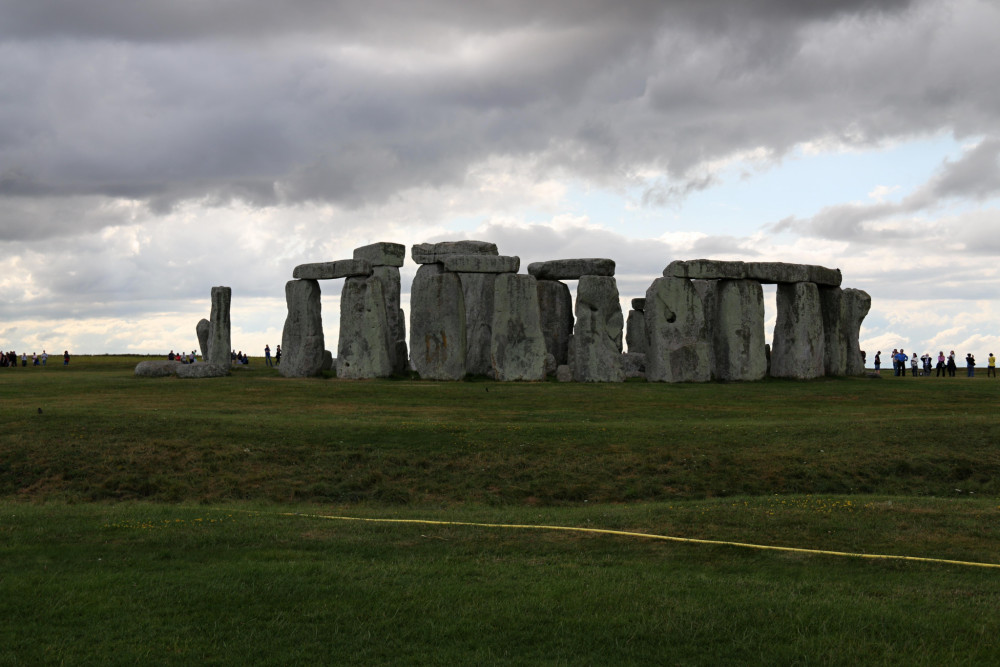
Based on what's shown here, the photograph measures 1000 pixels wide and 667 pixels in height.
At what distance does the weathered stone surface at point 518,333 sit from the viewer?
108 ft

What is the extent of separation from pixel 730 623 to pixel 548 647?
5.44 feet

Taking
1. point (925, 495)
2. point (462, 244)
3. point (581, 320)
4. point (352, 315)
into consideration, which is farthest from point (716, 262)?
point (925, 495)

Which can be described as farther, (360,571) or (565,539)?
(565,539)

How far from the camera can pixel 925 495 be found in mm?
16672

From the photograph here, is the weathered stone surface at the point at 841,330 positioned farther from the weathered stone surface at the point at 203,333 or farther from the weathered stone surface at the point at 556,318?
the weathered stone surface at the point at 203,333

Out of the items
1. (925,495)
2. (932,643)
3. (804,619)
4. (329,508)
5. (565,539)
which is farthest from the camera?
(925,495)

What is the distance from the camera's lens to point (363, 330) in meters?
34.2

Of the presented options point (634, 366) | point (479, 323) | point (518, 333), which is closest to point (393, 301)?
point (479, 323)

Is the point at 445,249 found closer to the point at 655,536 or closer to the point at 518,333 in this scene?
the point at 518,333

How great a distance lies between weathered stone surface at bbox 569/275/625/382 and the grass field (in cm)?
Result: 645

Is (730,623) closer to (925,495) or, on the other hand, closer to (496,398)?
(925,495)

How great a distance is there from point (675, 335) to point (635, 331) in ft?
26.5

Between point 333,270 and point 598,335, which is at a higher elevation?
point 333,270

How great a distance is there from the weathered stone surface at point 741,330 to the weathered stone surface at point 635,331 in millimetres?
6685
